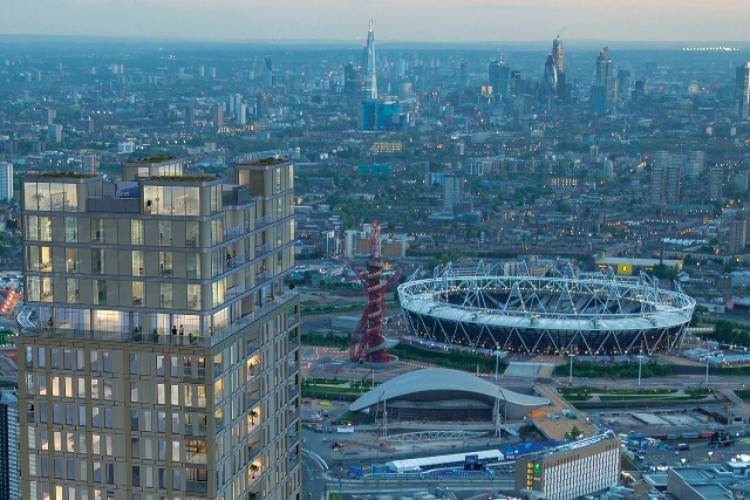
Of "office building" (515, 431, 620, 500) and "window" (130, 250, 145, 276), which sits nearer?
"window" (130, 250, 145, 276)

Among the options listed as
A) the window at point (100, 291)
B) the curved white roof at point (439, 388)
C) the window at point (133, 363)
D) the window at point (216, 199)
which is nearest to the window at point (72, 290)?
the window at point (100, 291)

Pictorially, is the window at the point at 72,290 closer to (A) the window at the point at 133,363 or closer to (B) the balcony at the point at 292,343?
(A) the window at the point at 133,363

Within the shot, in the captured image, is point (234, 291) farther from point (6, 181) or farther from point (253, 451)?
point (6, 181)

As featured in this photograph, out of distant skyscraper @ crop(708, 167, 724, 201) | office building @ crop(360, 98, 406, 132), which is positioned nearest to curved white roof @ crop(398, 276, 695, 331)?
distant skyscraper @ crop(708, 167, 724, 201)

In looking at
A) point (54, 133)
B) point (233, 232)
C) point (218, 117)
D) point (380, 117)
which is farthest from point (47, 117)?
point (233, 232)

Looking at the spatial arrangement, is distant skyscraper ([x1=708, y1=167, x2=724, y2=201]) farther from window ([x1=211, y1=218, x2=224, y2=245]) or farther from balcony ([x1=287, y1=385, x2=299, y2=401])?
window ([x1=211, y1=218, x2=224, y2=245])

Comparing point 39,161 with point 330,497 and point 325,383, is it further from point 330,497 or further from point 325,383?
point 330,497

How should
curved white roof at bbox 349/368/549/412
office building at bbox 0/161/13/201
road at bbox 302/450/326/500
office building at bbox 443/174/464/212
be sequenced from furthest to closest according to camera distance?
office building at bbox 443/174/464/212
office building at bbox 0/161/13/201
curved white roof at bbox 349/368/549/412
road at bbox 302/450/326/500
